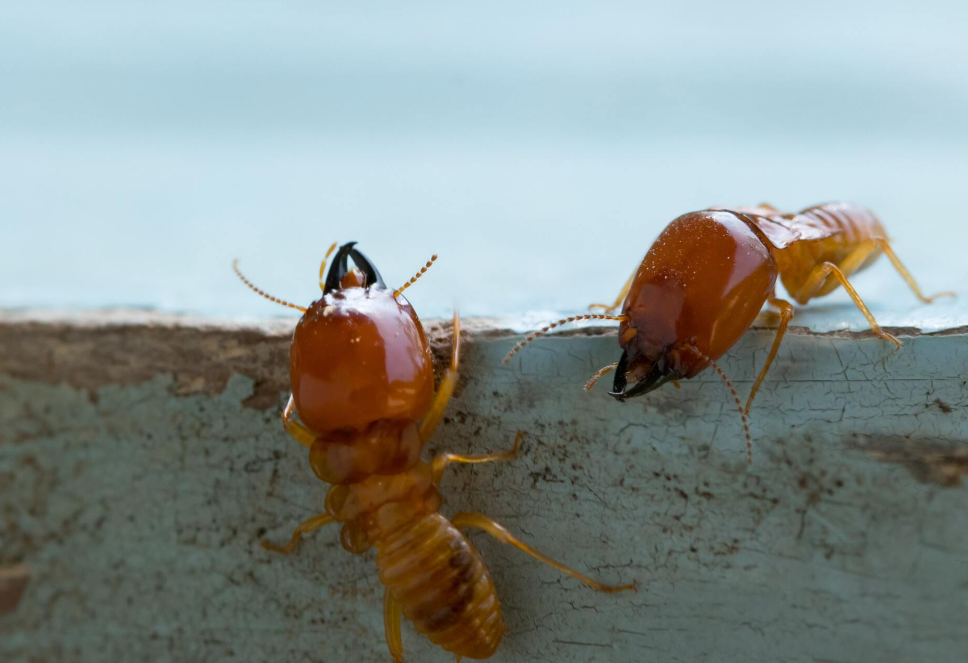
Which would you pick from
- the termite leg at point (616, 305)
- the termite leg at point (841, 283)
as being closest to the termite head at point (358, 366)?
the termite leg at point (616, 305)

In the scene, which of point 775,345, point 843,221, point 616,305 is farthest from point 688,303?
point 843,221

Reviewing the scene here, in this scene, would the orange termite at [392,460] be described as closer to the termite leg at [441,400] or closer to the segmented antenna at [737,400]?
the termite leg at [441,400]

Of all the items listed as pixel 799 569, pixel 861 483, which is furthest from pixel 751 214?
pixel 799 569

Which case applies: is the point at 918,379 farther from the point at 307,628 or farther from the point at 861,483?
the point at 307,628

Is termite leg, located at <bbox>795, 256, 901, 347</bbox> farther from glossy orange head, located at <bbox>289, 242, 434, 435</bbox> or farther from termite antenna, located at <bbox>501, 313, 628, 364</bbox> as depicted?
glossy orange head, located at <bbox>289, 242, 434, 435</bbox>

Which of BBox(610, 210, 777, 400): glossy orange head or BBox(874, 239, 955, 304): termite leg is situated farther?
BBox(874, 239, 955, 304): termite leg

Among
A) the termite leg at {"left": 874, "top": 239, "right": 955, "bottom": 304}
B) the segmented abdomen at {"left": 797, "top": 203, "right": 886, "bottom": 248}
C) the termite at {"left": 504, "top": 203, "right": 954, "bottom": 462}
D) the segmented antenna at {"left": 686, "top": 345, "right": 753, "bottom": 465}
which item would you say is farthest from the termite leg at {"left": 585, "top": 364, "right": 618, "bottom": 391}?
the termite leg at {"left": 874, "top": 239, "right": 955, "bottom": 304}

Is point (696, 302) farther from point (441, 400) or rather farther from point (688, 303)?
point (441, 400)
